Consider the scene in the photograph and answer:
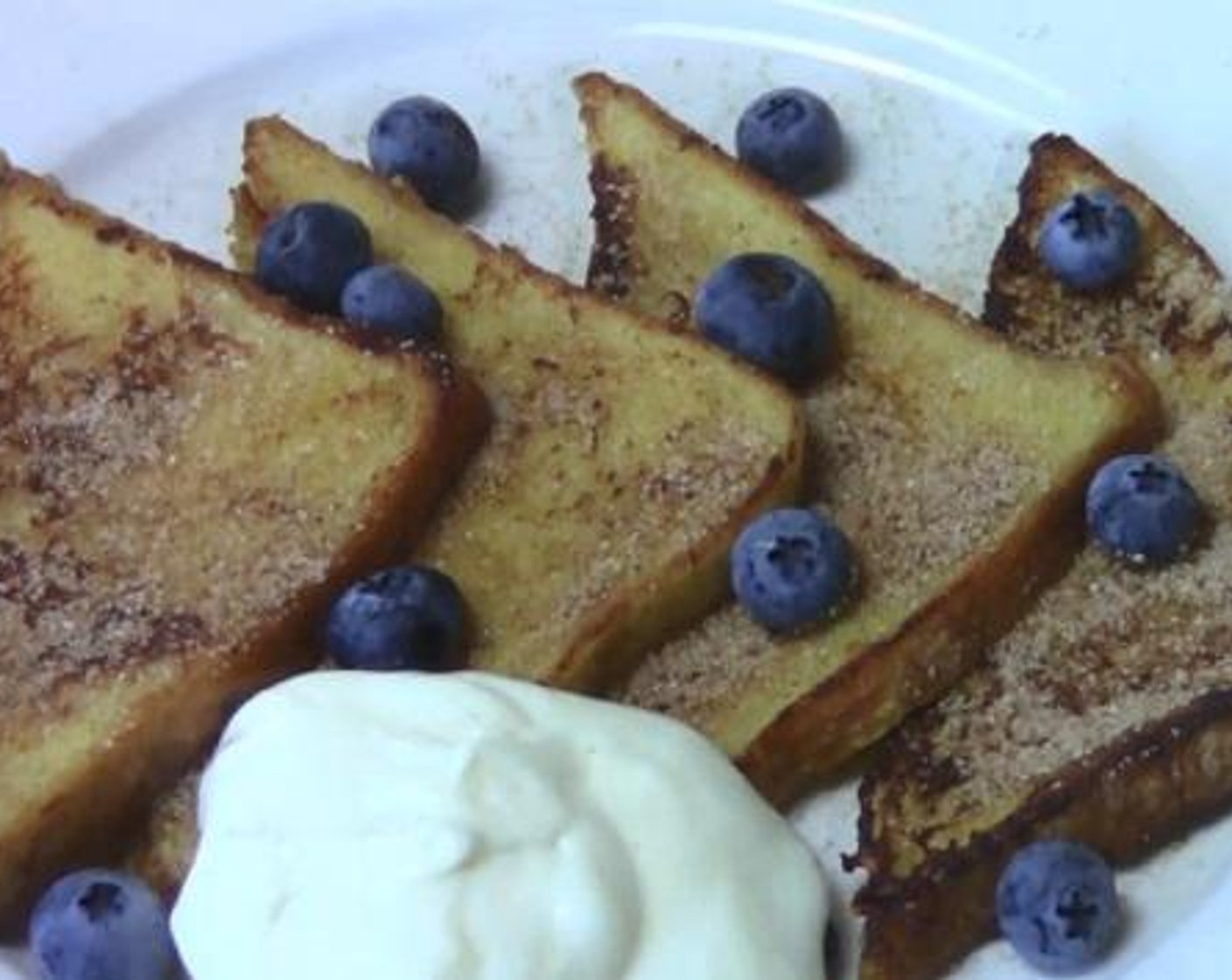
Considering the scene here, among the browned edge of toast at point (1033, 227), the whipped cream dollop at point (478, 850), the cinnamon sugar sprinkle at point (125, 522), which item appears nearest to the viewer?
the whipped cream dollop at point (478, 850)

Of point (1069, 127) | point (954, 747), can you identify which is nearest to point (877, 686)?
point (954, 747)

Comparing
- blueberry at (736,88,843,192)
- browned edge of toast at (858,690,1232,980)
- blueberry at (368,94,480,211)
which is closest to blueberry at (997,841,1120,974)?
browned edge of toast at (858,690,1232,980)

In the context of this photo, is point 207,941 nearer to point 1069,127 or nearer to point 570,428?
point 570,428

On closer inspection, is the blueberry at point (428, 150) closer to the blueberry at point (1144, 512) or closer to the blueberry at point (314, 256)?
the blueberry at point (314, 256)

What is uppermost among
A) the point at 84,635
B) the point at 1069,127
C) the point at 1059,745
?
the point at 1069,127

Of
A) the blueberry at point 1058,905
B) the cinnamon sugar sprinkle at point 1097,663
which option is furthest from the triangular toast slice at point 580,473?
the blueberry at point 1058,905

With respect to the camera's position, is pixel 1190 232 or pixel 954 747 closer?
pixel 954 747

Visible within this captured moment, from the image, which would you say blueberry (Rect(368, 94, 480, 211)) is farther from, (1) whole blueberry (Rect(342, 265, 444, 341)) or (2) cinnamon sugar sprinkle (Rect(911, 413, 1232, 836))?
(2) cinnamon sugar sprinkle (Rect(911, 413, 1232, 836))
